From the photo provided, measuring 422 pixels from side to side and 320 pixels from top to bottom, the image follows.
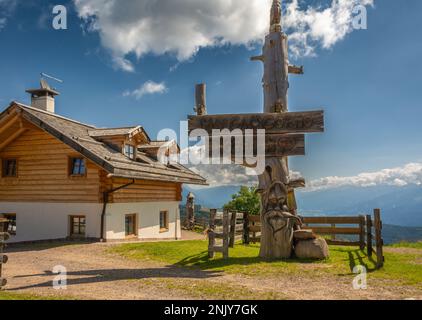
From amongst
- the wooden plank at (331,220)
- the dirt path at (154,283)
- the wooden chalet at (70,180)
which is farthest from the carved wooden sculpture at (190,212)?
the dirt path at (154,283)

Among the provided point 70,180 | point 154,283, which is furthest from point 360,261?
point 70,180

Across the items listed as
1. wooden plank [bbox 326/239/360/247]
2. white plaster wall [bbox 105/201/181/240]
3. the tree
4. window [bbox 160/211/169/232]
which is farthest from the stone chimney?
the tree

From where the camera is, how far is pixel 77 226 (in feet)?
59.1

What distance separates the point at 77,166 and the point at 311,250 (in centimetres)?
1282

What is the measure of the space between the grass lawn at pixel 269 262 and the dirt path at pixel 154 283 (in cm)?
58

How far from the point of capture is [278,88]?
12.1 meters

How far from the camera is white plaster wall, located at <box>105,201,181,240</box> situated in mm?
17688

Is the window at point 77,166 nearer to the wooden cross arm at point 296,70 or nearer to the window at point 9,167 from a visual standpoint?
the window at point 9,167

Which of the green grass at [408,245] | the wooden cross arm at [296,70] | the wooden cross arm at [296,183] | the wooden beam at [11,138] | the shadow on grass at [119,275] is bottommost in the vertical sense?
the green grass at [408,245]

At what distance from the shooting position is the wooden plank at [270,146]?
11406 mm

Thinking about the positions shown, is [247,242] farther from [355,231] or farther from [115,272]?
[115,272]

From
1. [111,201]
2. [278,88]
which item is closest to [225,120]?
[278,88]

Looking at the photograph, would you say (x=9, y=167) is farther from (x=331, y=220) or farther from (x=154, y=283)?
(x=331, y=220)
